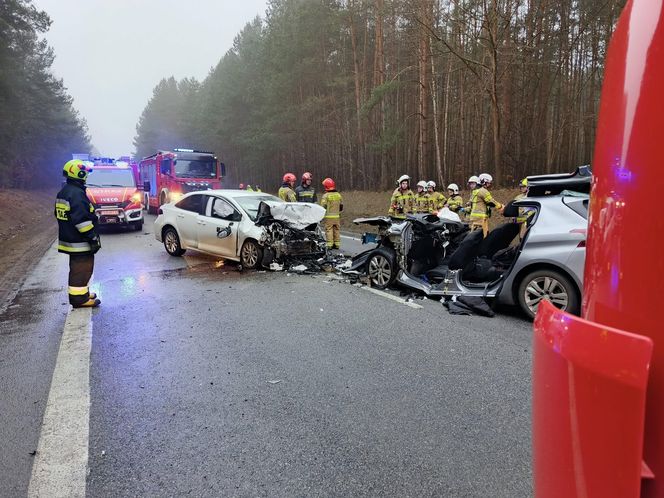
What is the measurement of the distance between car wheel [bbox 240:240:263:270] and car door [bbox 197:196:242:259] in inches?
8.1

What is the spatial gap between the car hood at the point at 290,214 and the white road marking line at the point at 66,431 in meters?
4.42

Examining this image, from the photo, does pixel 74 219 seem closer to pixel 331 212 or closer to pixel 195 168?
pixel 331 212

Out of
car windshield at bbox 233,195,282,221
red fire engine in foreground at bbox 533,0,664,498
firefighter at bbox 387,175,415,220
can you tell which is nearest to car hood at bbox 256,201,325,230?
car windshield at bbox 233,195,282,221

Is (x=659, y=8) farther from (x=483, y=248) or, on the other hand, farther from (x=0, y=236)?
(x=0, y=236)

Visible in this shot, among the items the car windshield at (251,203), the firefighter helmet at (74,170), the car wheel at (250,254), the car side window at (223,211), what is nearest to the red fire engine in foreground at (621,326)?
the firefighter helmet at (74,170)

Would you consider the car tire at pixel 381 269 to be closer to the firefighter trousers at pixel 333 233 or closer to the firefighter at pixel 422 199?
the firefighter trousers at pixel 333 233

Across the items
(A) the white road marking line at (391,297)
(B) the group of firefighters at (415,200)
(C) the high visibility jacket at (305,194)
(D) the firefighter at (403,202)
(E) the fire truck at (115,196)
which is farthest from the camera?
(E) the fire truck at (115,196)

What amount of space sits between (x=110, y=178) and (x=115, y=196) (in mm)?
1485

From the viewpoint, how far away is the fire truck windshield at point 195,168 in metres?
19.1

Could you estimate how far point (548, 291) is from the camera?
197 inches

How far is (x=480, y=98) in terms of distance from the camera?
22.9 m

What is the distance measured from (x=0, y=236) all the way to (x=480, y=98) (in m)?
21.8

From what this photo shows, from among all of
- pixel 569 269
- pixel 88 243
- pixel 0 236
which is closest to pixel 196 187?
pixel 0 236

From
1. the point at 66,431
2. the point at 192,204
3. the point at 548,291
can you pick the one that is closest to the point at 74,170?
the point at 192,204
